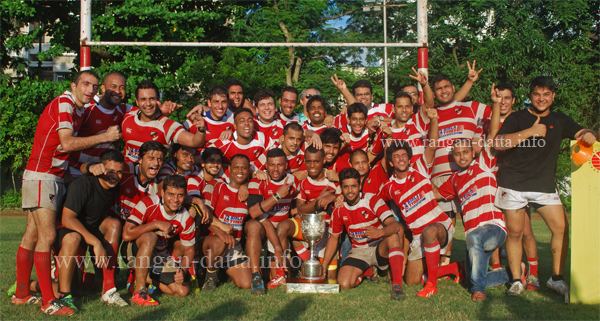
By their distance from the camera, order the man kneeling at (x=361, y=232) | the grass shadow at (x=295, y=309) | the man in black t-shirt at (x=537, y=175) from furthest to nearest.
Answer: the man kneeling at (x=361, y=232) → the man in black t-shirt at (x=537, y=175) → the grass shadow at (x=295, y=309)

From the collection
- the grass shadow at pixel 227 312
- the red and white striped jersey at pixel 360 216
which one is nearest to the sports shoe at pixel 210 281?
the grass shadow at pixel 227 312

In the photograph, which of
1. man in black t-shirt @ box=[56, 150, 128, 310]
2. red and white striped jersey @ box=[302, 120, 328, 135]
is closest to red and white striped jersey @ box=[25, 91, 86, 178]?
man in black t-shirt @ box=[56, 150, 128, 310]

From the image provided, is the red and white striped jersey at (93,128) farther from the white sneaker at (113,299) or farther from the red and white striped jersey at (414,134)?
the red and white striped jersey at (414,134)

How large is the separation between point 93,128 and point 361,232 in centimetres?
295

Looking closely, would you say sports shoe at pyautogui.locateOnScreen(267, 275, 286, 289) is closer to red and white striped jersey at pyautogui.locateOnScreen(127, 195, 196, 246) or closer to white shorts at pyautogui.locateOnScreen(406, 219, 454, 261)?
red and white striped jersey at pyautogui.locateOnScreen(127, 195, 196, 246)

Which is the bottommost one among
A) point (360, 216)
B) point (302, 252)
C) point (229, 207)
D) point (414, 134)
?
point (302, 252)

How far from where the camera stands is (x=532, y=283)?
6.73 m

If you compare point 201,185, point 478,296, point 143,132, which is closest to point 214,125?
point 201,185

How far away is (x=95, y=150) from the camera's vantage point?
6.88m

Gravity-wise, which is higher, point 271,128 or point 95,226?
point 271,128

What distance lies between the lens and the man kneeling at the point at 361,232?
684 cm

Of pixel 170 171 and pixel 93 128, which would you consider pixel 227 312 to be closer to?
pixel 170 171

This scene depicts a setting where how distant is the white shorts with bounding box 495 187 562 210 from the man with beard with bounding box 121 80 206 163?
3.08m

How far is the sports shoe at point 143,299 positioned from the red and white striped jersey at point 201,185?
1.32 meters
